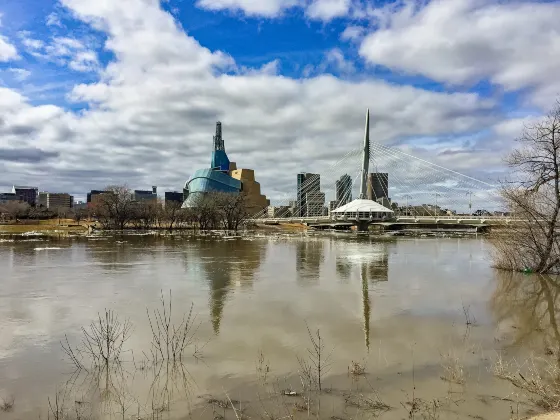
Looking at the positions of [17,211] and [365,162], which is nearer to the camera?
[365,162]

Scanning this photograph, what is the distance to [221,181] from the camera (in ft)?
547

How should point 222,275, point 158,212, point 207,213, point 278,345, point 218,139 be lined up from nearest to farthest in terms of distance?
point 278,345, point 222,275, point 207,213, point 158,212, point 218,139

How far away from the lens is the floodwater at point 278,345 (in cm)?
723

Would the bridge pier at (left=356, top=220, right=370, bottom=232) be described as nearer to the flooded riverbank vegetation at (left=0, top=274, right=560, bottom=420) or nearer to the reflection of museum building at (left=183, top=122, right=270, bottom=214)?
the reflection of museum building at (left=183, top=122, right=270, bottom=214)

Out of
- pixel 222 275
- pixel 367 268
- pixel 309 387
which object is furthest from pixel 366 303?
pixel 367 268

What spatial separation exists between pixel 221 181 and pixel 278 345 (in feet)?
521

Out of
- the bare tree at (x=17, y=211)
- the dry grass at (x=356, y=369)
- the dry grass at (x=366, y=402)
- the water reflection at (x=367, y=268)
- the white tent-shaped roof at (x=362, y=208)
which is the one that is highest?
the white tent-shaped roof at (x=362, y=208)

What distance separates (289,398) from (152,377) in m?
2.78

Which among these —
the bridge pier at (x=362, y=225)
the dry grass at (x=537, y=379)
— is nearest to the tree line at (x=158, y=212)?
the bridge pier at (x=362, y=225)

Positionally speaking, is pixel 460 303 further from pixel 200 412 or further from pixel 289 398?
pixel 200 412

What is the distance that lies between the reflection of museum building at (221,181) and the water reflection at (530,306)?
125m

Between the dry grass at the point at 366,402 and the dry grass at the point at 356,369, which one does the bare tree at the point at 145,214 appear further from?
the dry grass at the point at 366,402

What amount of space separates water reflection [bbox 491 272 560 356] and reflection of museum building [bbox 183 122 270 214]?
12488cm

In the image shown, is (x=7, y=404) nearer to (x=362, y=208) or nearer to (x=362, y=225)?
(x=362, y=225)
